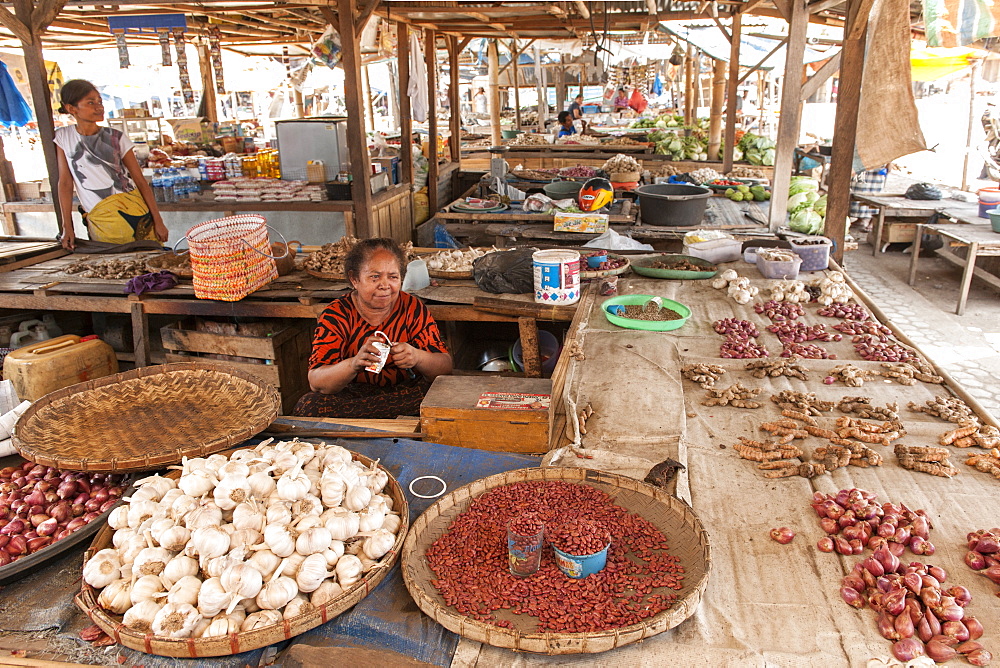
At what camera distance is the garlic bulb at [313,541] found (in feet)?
4.98

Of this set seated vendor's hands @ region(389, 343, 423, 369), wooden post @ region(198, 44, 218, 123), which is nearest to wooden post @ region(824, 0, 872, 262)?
seated vendor's hands @ region(389, 343, 423, 369)

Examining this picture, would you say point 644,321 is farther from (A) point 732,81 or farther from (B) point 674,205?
(A) point 732,81

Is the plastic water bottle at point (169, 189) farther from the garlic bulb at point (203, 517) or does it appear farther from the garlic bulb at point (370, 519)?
the garlic bulb at point (370, 519)

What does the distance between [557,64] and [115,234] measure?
1687 cm

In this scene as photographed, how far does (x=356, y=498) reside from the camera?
1.69 metres

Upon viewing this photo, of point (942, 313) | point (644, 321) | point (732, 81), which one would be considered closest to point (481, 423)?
point (644, 321)

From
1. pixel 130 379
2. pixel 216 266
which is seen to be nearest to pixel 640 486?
pixel 130 379

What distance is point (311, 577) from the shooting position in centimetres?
147

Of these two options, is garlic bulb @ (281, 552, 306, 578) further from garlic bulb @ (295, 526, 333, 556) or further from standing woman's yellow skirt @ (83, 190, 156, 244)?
standing woman's yellow skirt @ (83, 190, 156, 244)

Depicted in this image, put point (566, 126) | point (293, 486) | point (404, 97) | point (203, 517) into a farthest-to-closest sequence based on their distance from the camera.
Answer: point (566, 126) < point (404, 97) < point (293, 486) < point (203, 517)

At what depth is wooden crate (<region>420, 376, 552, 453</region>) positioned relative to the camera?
2.19m

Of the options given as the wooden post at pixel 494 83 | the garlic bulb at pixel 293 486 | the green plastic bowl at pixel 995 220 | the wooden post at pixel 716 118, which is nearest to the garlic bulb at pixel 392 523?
the garlic bulb at pixel 293 486

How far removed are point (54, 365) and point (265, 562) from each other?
113 inches

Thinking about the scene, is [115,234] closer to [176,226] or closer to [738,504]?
[176,226]
